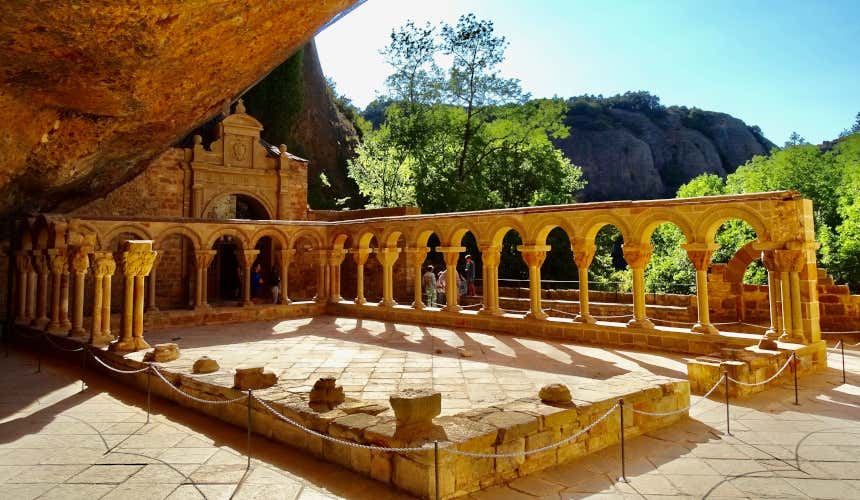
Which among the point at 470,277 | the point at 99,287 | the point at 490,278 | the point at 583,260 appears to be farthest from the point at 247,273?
the point at 583,260

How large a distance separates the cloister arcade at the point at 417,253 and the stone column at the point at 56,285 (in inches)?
1.1

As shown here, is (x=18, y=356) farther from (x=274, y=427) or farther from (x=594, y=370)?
(x=594, y=370)

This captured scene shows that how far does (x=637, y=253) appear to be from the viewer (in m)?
8.61

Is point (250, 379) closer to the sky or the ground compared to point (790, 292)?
closer to the ground

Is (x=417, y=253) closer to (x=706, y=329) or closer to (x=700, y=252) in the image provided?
(x=700, y=252)

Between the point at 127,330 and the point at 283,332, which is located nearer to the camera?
the point at 127,330

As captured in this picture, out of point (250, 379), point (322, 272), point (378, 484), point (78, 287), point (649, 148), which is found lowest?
point (378, 484)

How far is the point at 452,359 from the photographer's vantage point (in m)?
7.40

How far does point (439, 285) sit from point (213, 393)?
9768 mm

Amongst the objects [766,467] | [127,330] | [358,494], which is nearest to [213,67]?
[127,330]

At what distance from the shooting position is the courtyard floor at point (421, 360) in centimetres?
544

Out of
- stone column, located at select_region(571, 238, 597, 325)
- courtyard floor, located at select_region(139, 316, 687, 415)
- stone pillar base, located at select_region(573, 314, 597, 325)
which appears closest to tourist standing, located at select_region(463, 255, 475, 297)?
courtyard floor, located at select_region(139, 316, 687, 415)

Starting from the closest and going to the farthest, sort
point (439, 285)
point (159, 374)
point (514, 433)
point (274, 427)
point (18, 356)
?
Answer: point (514, 433)
point (274, 427)
point (159, 374)
point (18, 356)
point (439, 285)

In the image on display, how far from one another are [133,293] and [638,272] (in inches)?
324
